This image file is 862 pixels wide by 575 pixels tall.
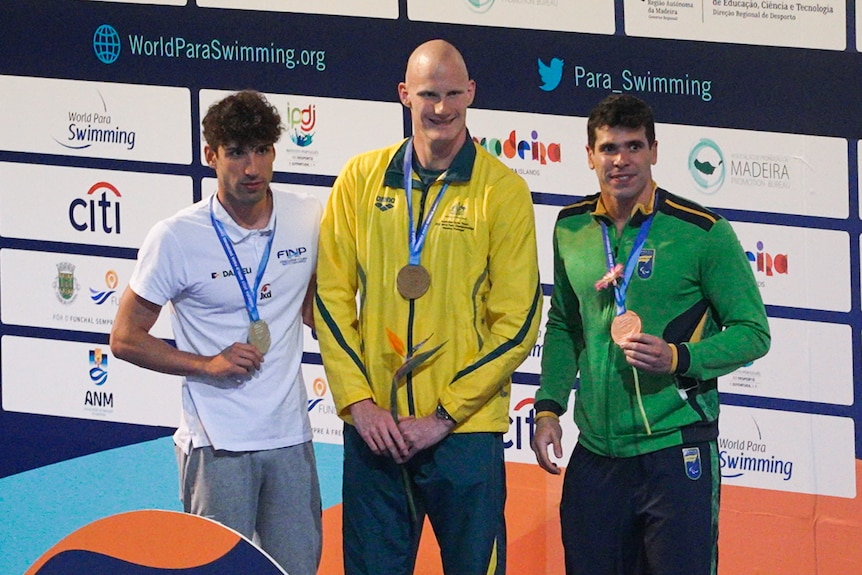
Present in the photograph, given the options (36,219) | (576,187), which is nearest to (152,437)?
(36,219)

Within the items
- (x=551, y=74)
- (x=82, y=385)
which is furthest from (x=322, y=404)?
(x=551, y=74)

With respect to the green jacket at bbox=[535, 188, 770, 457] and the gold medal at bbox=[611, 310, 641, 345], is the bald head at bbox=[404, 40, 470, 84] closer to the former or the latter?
the green jacket at bbox=[535, 188, 770, 457]

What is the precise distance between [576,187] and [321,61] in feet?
3.21

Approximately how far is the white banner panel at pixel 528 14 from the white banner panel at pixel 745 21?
10 centimetres

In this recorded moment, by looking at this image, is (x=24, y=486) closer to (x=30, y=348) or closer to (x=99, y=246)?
(x=30, y=348)

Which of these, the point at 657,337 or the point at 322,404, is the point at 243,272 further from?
the point at 322,404

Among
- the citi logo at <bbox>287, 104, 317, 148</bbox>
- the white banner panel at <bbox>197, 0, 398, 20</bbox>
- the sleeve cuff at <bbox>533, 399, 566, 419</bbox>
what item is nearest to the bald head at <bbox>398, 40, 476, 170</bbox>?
the sleeve cuff at <bbox>533, 399, 566, 419</bbox>

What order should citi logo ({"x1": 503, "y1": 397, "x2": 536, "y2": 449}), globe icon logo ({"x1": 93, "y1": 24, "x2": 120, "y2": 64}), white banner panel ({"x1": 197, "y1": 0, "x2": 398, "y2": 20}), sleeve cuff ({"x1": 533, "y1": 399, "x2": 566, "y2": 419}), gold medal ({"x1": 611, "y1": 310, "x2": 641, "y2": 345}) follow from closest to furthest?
gold medal ({"x1": 611, "y1": 310, "x2": 641, "y2": 345}) → sleeve cuff ({"x1": 533, "y1": 399, "x2": 566, "y2": 419}) → white banner panel ({"x1": 197, "y1": 0, "x2": 398, "y2": 20}) → citi logo ({"x1": 503, "y1": 397, "x2": 536, "y2": 449}) → globe icon logo ({"x1": 93, "y1": 24, "x2": 120, "y2": 64})

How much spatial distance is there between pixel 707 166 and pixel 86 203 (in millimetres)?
2241

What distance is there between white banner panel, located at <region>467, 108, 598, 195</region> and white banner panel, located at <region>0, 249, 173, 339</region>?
1.39 metres

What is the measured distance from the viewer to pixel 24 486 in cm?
502

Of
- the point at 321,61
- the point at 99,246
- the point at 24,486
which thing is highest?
the point at 321,61

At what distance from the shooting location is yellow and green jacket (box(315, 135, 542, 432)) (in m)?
3.02

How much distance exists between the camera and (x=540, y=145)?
14.2 feet
